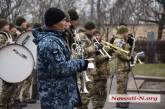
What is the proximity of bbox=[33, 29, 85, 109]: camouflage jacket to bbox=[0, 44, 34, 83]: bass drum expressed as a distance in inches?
128

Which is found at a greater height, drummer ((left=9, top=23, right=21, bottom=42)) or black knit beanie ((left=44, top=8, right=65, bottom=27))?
black knit beanie ((left=44, top=8, right=65, bottom=27))

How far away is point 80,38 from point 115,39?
6.36 ft

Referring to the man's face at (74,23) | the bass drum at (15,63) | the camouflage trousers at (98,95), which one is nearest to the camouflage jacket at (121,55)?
the camouflage trousers at (98,95)

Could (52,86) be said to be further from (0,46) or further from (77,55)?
(0,46)

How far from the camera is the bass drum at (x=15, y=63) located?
8945 mm

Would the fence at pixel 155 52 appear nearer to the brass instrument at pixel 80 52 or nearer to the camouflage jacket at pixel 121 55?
the camouflage jacket at pixel 121 55

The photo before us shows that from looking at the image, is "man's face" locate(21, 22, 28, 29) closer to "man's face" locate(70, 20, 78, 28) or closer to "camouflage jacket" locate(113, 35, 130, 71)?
"camouflage jacket" locate(113, 35, 130, 71)

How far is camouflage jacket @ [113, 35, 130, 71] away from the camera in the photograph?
10391mm

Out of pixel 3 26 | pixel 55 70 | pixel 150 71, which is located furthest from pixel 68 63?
pixel 150 71

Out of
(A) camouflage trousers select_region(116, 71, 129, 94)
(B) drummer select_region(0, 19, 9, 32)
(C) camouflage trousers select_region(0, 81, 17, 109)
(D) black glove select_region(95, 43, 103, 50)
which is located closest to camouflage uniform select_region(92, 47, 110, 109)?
(D) black glove select_region(95, 43, 103, 50)

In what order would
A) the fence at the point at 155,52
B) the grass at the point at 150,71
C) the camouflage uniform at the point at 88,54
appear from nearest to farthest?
the camouflage uniform at the point at 88,54, the grass at the point at 150,71, the fence at the point at 155,52

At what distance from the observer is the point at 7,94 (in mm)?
9359

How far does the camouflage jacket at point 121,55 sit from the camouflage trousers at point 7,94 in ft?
7.69

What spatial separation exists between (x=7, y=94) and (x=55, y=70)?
4.12m
